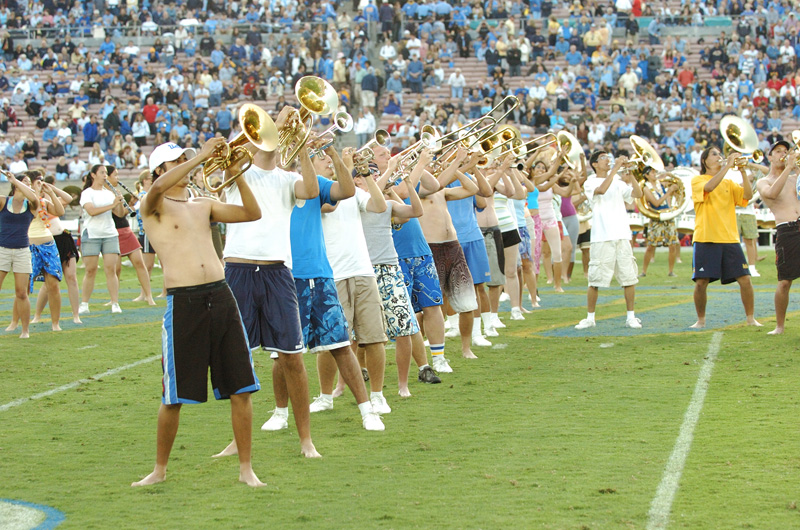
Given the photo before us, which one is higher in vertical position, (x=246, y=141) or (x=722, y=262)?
(x=246, y=141)

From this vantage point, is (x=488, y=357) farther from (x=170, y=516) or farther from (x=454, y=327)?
(x=170, y=516)

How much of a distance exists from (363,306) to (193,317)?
1971 mm

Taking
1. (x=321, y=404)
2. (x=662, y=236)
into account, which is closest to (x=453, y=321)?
(x=321, y=404)

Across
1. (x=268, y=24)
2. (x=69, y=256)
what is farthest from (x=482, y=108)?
(x=69, y=256)

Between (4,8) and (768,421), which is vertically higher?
(4,8)

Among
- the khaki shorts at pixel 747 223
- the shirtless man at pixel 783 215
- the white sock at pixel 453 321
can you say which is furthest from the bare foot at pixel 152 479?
the khaki shorts at pixel 747 223

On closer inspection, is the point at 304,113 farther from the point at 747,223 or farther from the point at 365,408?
the point at 747,223

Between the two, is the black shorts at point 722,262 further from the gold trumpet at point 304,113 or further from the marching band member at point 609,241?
the gold trumpet at point 304,113

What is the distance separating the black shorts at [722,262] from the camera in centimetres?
1070

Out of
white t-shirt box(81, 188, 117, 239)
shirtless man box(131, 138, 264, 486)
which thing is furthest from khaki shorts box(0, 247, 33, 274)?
shirtless man box(131, 138, 264, 486)

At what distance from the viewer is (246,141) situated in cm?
572

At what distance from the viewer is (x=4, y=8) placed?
1406 inches

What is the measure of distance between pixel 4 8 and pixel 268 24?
33.6 ft

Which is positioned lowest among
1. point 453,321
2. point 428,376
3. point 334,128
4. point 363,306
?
point 453,321
